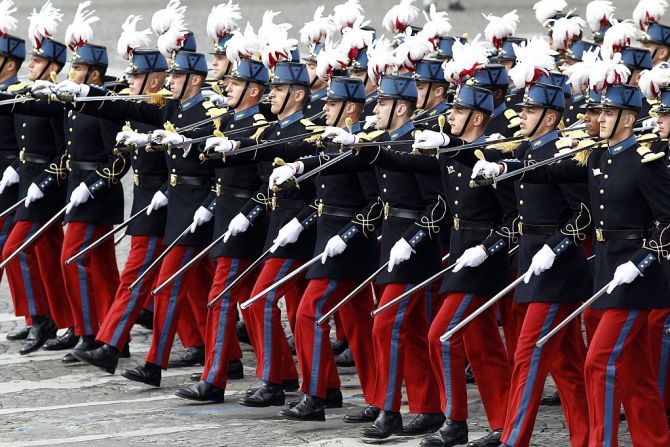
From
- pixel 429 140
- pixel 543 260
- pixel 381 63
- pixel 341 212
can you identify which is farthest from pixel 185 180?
pixel 543 260

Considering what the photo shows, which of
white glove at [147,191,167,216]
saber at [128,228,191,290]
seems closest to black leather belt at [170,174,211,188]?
white glove at [147,191,167,216]

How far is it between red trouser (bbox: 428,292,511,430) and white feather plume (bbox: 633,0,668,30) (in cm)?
351

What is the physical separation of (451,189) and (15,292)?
439cm

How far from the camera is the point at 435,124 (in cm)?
1041

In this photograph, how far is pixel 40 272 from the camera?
12609mm

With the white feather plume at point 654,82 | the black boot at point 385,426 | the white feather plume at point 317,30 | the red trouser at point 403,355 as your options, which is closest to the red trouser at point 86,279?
the white feather plume at point 317,30

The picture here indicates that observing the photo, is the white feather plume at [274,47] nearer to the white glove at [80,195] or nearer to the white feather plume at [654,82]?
the white glove at [80,195]

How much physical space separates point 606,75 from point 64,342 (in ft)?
17.0

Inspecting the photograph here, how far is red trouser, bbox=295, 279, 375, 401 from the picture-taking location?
10.1 m

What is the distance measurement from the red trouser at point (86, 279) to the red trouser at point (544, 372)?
392 cm

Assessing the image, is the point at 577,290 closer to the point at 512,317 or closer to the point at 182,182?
the point at 512,317

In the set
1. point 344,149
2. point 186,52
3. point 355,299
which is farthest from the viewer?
point 186,52

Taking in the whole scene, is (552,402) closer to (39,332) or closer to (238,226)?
(238,226)

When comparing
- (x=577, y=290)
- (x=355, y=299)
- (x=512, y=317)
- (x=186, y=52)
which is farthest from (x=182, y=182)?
(x=577, y=290)
